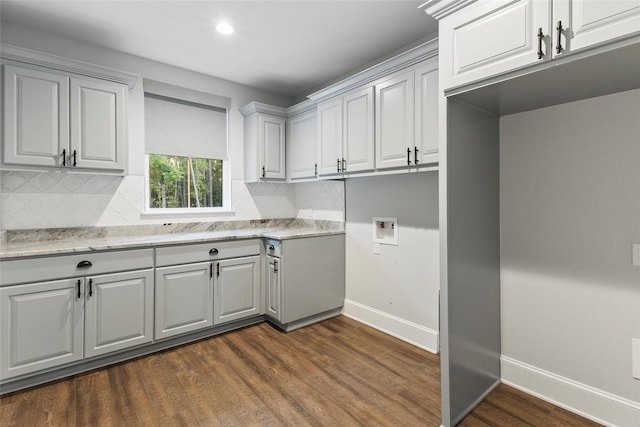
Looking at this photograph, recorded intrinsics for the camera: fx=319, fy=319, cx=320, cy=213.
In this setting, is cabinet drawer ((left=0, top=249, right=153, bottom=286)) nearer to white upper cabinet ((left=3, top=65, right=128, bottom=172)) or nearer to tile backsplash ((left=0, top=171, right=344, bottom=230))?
tile backsplash ((left=0, top=171, right=344, bottom=230))

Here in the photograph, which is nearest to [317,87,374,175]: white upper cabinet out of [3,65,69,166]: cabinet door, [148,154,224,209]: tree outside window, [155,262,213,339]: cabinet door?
[148,154,224,209]: tree outside window

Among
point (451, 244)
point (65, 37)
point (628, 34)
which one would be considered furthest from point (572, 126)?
point (65, 37)

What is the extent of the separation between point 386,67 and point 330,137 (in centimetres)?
86

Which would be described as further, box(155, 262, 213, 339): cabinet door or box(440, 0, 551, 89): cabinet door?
box(155, 262, 213, 339): cabinet door

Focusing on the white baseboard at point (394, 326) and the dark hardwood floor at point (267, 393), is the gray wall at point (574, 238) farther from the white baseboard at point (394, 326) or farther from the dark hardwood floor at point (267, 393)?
the white baseboard at point (394, 326)

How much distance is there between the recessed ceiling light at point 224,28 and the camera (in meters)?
2.59

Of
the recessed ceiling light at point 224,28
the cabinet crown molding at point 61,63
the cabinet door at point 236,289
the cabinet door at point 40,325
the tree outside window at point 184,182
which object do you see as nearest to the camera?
the cabinet door at point 40,325

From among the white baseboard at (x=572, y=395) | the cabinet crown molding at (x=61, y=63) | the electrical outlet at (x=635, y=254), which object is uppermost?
the cabinet crown molding at (x=61, y=63)

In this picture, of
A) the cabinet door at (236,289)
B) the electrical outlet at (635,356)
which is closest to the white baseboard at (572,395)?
the electrical outlet at (635,356)

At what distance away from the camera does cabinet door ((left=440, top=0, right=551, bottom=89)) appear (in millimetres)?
1437

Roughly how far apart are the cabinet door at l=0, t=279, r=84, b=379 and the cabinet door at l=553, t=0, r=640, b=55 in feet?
10.6

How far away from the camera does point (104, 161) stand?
265cm

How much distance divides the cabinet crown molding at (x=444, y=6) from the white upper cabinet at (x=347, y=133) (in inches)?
40.4

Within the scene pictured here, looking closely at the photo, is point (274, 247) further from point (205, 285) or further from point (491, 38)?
point (491, 38)
